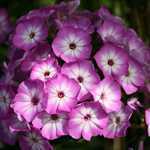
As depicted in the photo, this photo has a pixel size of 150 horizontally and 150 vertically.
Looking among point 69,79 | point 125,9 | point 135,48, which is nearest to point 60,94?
point 69,79

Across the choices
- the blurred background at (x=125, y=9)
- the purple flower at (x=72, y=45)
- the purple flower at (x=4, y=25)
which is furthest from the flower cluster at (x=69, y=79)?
the blurred background at (x=125, y=9)

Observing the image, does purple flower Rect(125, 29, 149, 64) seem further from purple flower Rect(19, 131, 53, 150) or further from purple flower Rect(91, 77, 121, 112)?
purple flower Rect(19, 131, 53, 150)

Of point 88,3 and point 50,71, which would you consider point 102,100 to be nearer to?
point 50,71

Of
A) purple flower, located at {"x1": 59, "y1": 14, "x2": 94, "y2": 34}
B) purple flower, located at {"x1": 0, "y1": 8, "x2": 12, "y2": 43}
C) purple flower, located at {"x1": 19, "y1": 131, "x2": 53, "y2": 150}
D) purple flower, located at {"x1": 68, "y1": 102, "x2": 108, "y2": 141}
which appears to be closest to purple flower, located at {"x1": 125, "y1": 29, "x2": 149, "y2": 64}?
purple flower, located at {"x1": 59, "y1": 14, "x2": 94, "y2": 34}

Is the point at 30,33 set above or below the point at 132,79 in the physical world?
above

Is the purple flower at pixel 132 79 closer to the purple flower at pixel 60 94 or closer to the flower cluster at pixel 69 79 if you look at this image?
the flower cluster at pixel 69 79

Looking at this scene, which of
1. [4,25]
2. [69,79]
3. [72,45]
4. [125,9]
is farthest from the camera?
[125,9]

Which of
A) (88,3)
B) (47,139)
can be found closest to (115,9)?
(88,3)

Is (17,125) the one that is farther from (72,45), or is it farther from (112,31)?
(112,31)
